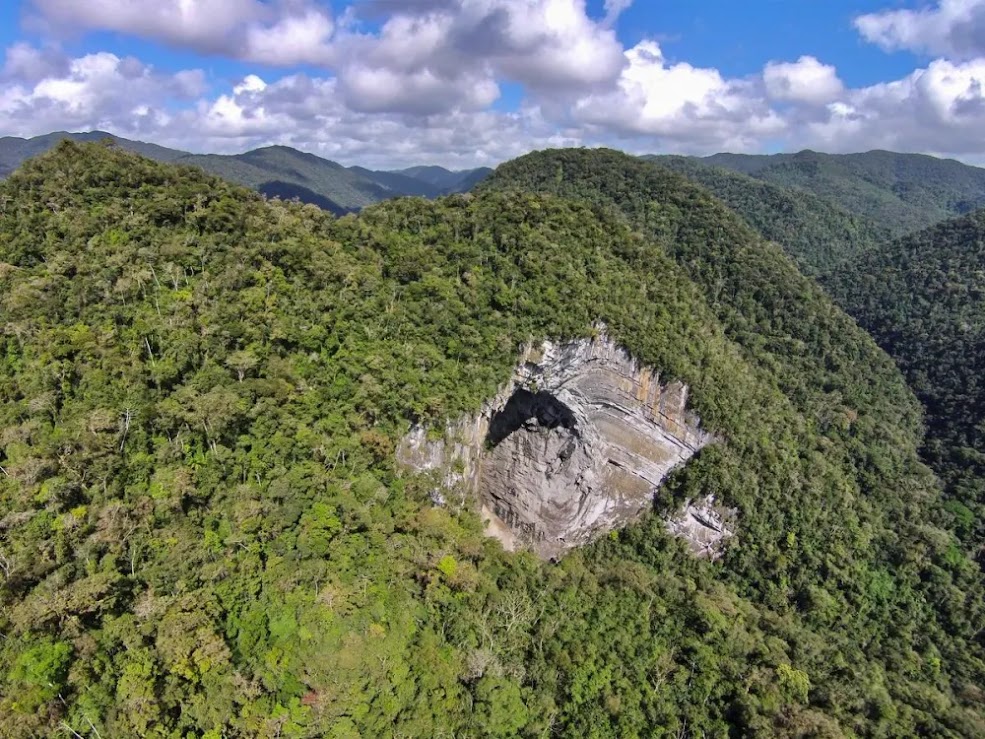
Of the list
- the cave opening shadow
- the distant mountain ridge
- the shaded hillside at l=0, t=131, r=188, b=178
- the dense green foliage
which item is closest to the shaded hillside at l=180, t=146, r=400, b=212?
the distant mountain ridge

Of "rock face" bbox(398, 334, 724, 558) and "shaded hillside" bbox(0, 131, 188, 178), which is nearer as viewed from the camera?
"rock face" bbox(398, 334, 724, 558)

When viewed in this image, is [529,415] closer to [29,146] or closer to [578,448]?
[578,448]

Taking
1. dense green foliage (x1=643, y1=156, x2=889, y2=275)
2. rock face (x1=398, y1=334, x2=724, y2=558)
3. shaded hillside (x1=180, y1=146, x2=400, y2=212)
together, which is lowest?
rock face (x1=398, y1=334, x2=724, y2=558)

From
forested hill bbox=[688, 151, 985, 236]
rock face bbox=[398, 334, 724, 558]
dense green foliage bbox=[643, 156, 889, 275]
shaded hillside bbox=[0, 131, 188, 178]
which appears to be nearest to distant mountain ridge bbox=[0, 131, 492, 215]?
shaded hillside bbox=[0, 131, 188, 178]

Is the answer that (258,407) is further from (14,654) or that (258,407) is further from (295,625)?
(14,654)

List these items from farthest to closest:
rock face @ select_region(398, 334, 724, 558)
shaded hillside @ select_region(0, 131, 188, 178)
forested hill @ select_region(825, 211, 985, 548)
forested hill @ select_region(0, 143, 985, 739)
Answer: shaded hillside @ select_region(0, 131, 188, 178) < forested hill @ select_region(825, 211, 985, 548) < rock face @ select_region(398, 334, 724, 558) < forested hill @ select_region(0, 143, 985, 739)

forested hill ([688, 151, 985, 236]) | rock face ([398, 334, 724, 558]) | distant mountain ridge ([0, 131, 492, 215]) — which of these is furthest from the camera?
forested hill ([688, 151, 985, 236])

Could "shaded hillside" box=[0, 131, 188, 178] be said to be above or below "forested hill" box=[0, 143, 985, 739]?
above

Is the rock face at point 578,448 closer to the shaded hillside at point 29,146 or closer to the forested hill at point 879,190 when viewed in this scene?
the forested hill at point 879,190

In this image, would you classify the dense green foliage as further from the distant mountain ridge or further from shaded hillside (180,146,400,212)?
shaded hillside (180,146,400,212)
